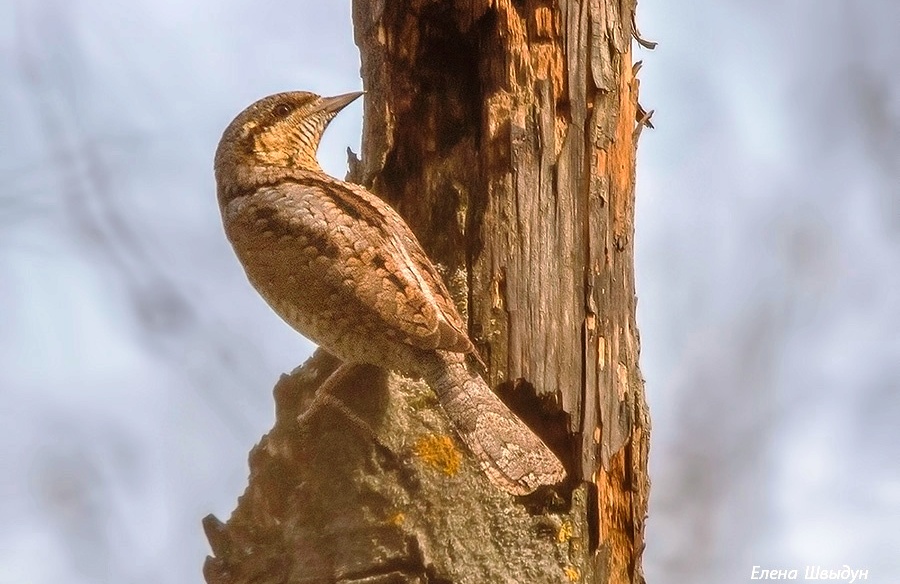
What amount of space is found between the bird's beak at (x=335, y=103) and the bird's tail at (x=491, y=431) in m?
1.23

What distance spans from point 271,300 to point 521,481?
1109 millimetres

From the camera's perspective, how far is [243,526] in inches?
131

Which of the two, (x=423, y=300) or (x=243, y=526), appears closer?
(x=423, y=300)

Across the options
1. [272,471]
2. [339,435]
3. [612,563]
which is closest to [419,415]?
[339,435]

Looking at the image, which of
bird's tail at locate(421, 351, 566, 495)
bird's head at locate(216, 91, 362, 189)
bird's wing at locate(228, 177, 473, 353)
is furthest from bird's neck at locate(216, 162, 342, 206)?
bird's tail at locate(421, 351, 566, 495)

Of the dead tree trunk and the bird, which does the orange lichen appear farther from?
the bird

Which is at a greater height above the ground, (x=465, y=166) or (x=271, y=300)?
(x=465, y=166)

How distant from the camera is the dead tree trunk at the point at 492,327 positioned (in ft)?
10.5

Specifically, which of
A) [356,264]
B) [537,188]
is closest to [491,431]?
[356,264]

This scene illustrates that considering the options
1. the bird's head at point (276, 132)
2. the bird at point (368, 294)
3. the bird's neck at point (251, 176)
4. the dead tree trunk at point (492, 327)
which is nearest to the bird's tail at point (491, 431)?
the bird at point (368, 294)

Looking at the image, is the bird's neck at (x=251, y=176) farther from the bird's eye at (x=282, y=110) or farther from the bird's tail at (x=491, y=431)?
the bird's tail at (x=491, y=431)

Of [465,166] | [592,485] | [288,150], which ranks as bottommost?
[592,485]

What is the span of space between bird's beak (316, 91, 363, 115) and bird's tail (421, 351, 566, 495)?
4.02 feet

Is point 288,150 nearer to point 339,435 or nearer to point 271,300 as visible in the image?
point 271,300
